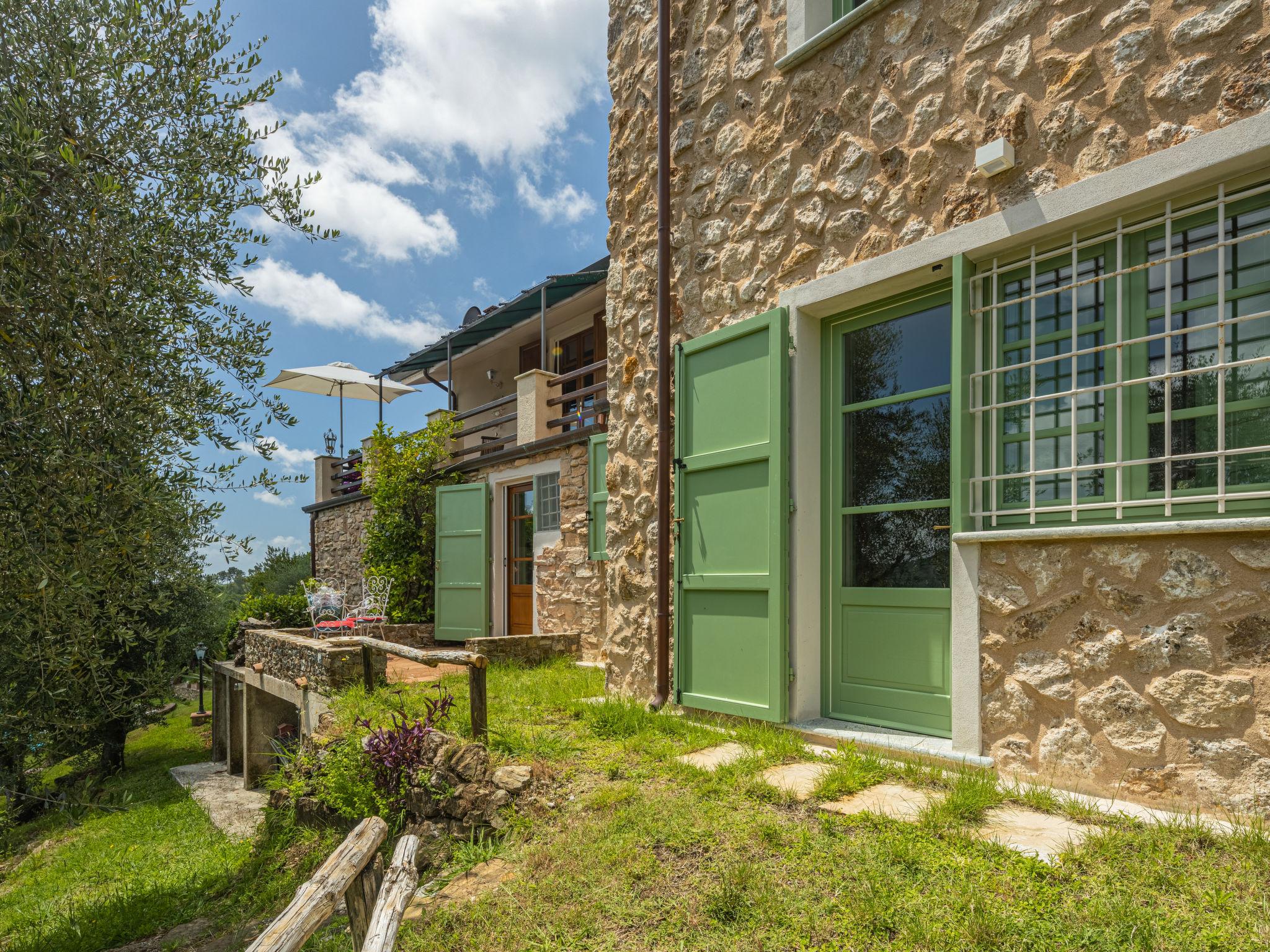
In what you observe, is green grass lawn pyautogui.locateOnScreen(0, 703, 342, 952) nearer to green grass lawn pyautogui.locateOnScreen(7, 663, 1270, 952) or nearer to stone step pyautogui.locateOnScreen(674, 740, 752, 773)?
green grass lawn pyautogui.locateOnScreen(7, 663, 1270, 952)

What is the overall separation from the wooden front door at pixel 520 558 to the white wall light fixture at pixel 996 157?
25.2 feet

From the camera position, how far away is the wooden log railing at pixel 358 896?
2.13 metres

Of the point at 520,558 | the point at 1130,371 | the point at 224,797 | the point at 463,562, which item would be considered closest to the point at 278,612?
the point at 224,797

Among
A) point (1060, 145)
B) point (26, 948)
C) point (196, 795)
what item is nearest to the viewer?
point (1060, 145)

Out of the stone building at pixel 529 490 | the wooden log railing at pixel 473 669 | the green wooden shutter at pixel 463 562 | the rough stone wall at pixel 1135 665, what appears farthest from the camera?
the green wooden shutter at pixel 463 562

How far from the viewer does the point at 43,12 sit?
3119 mm

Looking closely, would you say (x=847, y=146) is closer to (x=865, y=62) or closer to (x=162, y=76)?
(x=865, y=62)

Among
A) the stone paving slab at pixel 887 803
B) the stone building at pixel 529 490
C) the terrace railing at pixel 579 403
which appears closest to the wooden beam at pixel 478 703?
the stone paving slab at pixel 887 803

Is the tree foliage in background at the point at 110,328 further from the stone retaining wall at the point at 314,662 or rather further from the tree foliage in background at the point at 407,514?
the tree foliage in background at the point at 407,514

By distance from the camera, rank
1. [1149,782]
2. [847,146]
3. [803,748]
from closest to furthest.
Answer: [1149,782] < [803,748] < [847,146]

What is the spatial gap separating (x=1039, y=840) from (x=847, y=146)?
3.42 meters

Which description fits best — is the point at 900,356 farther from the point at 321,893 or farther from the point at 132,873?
the point at 132,873

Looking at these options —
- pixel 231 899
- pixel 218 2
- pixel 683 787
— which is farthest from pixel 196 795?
pixel 218 2

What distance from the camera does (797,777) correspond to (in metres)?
3.56
